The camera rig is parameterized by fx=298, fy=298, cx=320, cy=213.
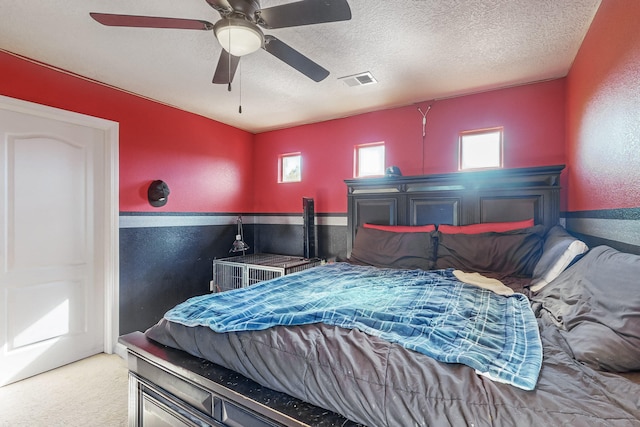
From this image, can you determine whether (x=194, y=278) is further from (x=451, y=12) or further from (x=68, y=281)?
(x=451, y=12)

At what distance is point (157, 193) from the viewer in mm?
3057

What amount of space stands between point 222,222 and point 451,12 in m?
3.21

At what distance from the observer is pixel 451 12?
1772 millimetres

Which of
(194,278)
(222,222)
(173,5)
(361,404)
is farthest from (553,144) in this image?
(194,278)

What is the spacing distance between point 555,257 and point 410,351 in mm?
1414

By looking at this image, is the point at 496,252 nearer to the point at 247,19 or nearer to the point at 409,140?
the point at 409,140

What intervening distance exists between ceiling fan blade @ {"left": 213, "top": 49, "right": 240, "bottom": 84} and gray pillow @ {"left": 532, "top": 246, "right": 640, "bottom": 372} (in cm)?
204

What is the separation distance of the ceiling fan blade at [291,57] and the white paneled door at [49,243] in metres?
2.10

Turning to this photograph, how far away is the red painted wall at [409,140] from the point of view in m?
2.64

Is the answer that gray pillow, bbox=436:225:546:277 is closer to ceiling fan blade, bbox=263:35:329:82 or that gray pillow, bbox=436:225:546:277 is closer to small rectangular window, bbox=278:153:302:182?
ceiling fan blade, bbox=263:35:329:82

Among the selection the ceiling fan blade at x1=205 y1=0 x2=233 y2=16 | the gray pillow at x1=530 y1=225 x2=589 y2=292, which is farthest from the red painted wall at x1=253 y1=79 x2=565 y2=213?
the ceiling fan blade at x1=205 y1=0 x2=233 y2=16

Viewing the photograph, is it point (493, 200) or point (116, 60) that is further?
point (493, 200)

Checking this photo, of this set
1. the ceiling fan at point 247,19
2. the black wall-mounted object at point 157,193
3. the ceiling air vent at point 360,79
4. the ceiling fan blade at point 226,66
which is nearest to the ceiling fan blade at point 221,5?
the ceiling fan at point 247,19

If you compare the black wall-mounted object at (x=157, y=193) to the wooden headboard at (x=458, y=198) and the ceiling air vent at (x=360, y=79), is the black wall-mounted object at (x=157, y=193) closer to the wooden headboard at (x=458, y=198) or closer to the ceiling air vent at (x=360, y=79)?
the wooden headboard at (x=458, y=198)
